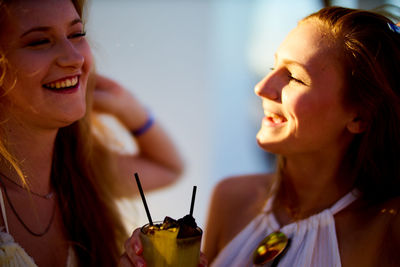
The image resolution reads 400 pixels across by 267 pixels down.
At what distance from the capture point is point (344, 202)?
196 cm

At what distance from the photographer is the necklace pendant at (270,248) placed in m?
1.88

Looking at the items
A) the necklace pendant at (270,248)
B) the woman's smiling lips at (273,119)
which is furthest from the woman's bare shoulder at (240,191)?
the woman's smiling lips at (273,119)

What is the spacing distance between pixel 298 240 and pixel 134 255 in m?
0.75

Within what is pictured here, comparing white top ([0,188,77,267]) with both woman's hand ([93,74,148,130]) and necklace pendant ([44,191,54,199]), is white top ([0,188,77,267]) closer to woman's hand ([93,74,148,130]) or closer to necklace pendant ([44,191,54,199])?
necklace pendant ([44,191,54,199])

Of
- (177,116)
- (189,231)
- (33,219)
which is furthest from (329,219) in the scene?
(177,116)

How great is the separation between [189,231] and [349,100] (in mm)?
954

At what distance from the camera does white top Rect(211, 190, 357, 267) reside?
6.03ft

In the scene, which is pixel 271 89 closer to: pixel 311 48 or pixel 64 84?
pixel 311 48

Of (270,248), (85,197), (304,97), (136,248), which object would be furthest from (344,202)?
(85,197)

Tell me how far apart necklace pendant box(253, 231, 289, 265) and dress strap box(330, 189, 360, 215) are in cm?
26

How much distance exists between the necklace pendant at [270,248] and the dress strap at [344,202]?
0.26 m

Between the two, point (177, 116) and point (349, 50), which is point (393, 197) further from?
point (177, 116)

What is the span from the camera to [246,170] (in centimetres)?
582

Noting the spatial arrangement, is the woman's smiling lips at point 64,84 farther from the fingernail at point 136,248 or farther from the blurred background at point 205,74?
the blurred background at point 205,74
